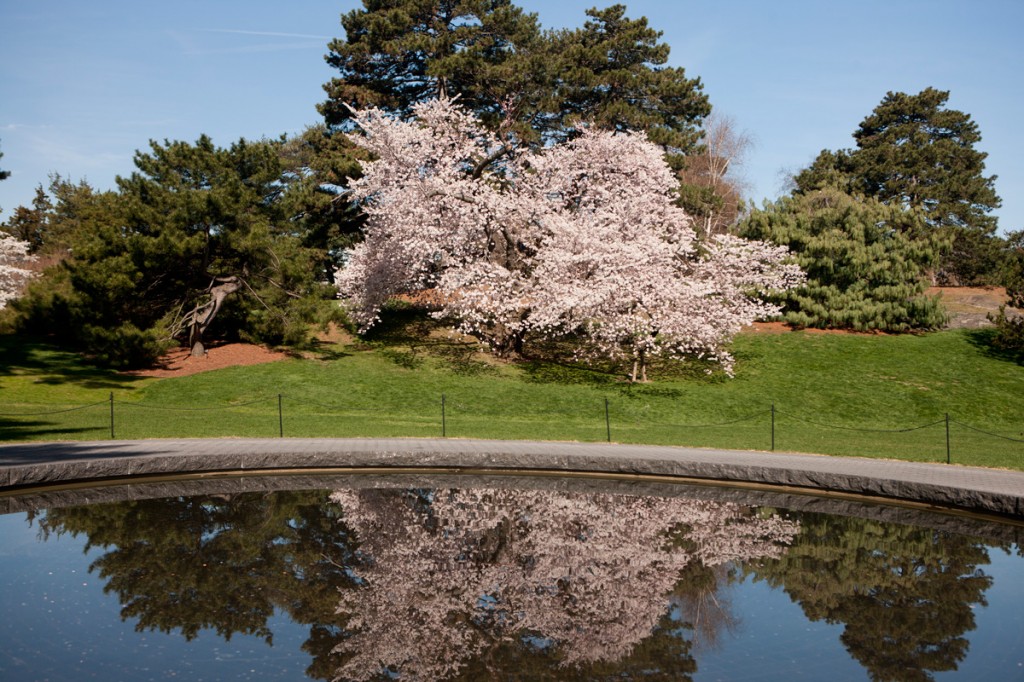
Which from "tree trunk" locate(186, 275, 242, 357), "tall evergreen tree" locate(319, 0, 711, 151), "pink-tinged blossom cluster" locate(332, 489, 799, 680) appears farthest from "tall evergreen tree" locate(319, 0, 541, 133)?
"pink-tinged blossom cluster" locate(332, 489, 799, 680)

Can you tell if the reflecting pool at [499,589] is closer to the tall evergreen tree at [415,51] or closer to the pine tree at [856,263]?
the pine tree at [856,263]

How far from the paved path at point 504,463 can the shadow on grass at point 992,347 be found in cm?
1899

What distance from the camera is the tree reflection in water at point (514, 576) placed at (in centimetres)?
757

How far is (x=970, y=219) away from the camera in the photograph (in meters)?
58.9

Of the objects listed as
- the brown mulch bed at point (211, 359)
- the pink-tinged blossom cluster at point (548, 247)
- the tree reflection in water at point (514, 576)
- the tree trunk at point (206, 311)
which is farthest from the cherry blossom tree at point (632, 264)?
the tree reflection in water at point (514, 576)

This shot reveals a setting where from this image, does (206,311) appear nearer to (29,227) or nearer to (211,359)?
(211,359)

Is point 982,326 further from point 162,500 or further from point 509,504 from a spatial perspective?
point 162,500

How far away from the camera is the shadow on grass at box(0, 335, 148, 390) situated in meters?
27.7

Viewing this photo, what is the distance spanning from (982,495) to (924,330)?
27.4 metres

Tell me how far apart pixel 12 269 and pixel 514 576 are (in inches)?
1714

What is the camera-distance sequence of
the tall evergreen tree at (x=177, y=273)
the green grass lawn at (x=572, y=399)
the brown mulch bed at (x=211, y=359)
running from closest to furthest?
the green grass lawn at (x=572, y=399) < the tall evergreen tree at (x=177, y=273) < the brown mulch bed at (x=211, y=359)

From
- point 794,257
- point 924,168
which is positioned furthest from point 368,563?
point 924,168

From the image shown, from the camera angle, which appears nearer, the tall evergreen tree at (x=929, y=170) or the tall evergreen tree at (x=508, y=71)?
the tall evergreen tree at (x=508, y=71)

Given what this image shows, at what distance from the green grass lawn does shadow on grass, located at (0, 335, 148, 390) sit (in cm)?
10
